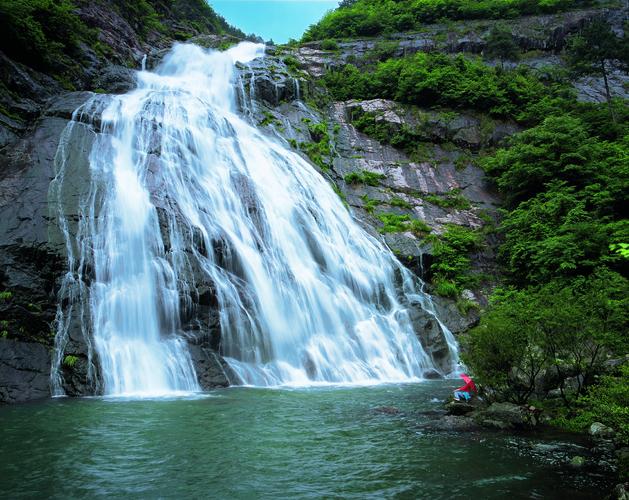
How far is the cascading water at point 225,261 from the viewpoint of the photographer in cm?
1225

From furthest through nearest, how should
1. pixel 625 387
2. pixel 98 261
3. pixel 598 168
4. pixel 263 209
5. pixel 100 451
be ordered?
pixel 598 168
pixel 263 209
pixel 98 261
pixel 100 451
pixel 625 387

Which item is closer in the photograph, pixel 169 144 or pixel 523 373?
pixel 523 373

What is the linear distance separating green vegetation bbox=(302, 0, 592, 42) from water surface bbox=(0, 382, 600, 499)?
45288mm

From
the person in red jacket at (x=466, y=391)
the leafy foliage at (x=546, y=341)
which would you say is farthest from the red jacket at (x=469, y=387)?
the leafy foliage at (x=546, y=341)

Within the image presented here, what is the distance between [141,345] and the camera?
11742 mm

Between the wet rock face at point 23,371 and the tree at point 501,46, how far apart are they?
41.4 m

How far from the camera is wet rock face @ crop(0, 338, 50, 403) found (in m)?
9.73

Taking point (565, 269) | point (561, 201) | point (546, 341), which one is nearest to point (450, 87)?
point (561, 201)

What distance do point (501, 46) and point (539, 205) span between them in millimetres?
23728

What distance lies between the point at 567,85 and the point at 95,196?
35.7 metres

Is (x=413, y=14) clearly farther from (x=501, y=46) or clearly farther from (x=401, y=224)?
(x=401, y=224)

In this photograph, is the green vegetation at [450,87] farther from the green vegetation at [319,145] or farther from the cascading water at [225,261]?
the cascading water at [225,261]

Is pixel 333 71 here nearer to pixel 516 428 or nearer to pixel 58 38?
pixel 58 38

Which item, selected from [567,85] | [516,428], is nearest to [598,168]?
[567,85]
